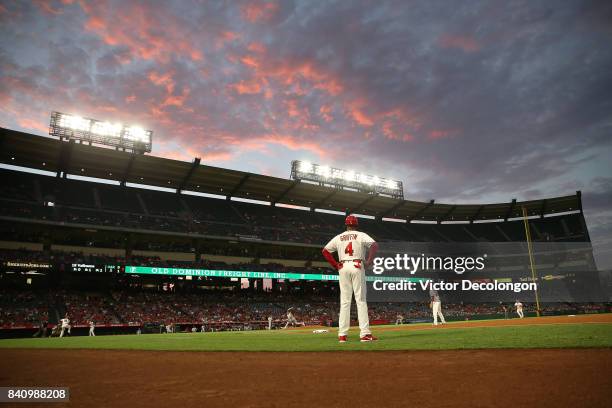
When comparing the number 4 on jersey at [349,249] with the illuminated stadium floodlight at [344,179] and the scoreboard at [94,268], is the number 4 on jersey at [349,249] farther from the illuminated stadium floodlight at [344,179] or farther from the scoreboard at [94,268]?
the illuminated stadium floodlight at [344,179]

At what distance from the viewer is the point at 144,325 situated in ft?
94.8

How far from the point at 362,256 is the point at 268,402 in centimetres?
442

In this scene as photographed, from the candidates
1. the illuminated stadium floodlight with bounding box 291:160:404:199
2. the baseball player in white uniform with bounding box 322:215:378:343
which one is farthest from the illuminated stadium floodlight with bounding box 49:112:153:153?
the baseball player in white uniform with bounding box 322:215:378:343

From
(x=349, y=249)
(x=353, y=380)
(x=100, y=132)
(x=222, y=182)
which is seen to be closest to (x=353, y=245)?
(x=349, y=249)

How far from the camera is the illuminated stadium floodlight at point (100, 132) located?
110ft

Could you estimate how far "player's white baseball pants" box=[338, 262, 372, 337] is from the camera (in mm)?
6750

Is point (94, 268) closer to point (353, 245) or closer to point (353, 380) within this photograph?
point (353, 245)

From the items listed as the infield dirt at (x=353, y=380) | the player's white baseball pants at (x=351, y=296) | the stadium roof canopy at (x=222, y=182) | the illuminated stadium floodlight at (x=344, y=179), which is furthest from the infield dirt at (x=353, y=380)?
the illuminated stadium floodlight at (x=344, y=179)

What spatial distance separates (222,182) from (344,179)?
13838mm

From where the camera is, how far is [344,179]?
4522cm

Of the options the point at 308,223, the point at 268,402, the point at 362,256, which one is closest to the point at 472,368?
the point at 268,402

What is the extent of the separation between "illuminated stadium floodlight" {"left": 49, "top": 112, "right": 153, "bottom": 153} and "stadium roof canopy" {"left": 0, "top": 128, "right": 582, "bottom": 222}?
1247 mm

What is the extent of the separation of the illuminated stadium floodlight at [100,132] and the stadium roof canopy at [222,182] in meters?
1.25

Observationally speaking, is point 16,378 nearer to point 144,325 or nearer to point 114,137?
point 144,325
